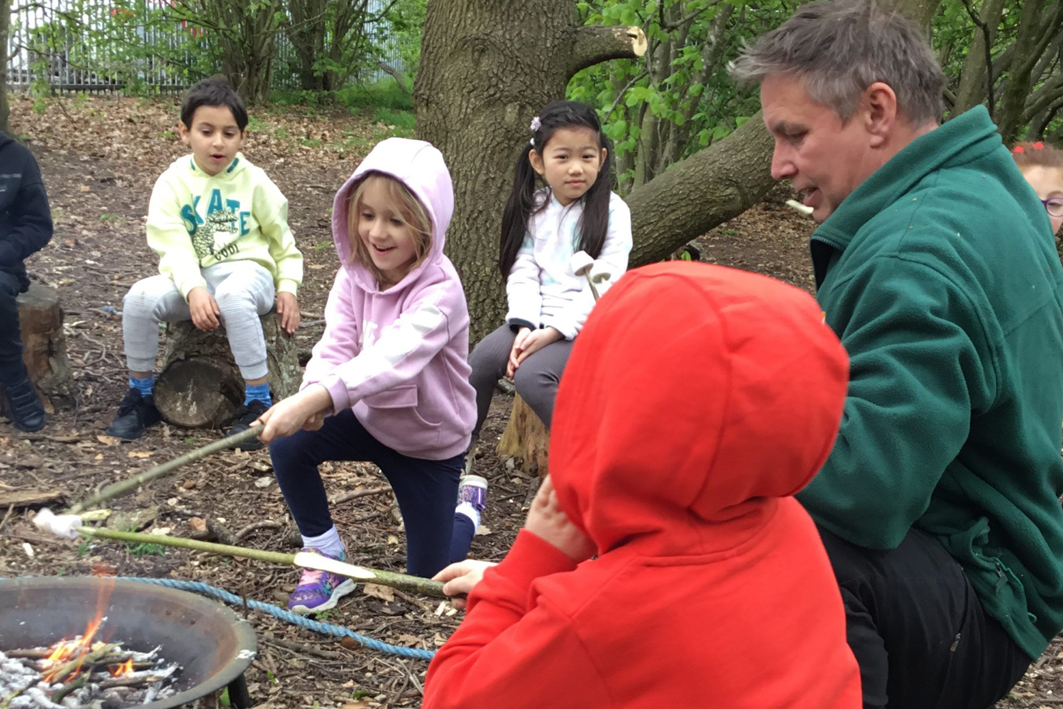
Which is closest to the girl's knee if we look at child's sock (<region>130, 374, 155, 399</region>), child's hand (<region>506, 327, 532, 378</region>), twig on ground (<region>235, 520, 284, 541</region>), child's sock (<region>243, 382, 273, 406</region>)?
twig on ground (<region>235, 520, 284, 541</region>)

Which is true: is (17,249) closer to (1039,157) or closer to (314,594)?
(314,594)

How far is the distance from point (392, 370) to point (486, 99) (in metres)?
2.59

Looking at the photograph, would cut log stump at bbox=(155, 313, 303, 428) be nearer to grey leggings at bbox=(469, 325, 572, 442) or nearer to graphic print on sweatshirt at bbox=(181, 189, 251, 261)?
graphic print on sweatshirt at bbox=(181, 189, 251, 261)

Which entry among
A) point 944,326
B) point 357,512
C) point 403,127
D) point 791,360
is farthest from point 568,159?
point 403,127

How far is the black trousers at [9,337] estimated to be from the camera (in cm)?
Result: 477

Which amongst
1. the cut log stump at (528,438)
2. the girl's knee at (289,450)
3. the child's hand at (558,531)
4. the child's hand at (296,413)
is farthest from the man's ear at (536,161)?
the child's hand at (558,531)

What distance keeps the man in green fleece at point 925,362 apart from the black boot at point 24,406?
12.6ft

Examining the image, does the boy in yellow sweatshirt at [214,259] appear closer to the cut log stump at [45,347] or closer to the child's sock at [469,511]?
the cut log stump at [45,347]

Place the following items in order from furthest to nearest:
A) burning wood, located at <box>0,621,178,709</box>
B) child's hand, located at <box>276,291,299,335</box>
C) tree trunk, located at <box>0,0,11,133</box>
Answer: tree trunk, located at <box>0,0,11,133</box>, child's hand, located at <box>276,291,299,335</box>, burning wood, located at <box>0,621,178,709</box>

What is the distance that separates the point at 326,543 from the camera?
3590 mm

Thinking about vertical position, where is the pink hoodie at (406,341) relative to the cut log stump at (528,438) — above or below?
above

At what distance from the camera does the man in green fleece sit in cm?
195

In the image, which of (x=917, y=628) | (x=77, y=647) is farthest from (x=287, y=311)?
(x=917, y=628)

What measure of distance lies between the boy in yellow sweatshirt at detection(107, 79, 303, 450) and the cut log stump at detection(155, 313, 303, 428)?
0.22 feet
